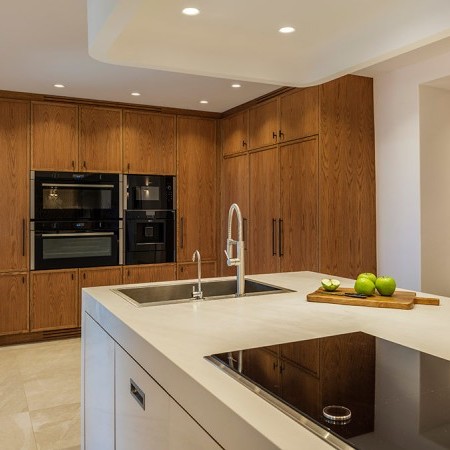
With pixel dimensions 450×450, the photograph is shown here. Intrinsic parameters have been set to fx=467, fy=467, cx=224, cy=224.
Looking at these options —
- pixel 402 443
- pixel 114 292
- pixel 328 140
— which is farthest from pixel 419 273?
pixel 402 443

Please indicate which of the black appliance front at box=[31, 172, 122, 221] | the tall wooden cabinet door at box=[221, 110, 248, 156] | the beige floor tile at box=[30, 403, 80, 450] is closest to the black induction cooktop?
the beige floor tile at box=[30, 403, 80, 450]

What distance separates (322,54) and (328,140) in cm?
146

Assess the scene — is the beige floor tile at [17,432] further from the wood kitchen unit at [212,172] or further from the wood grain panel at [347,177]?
the wood grain panel at [347,177]

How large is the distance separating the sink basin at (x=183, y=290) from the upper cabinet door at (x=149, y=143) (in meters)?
2.74

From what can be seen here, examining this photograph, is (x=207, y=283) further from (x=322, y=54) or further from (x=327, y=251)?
(x=327, y=251)

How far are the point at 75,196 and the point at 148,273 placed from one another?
1111mm

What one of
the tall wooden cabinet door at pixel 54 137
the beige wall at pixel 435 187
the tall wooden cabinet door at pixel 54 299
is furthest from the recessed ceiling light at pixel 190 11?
the tall wooden cabinet door at pixel 54 299

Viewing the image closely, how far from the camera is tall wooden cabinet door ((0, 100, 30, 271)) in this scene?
4.45m

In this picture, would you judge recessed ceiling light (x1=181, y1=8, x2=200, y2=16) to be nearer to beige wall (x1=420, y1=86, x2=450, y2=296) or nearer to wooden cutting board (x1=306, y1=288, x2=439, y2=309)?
wooden cutting board (x1=306, y1=288, x2=439, y2=309)

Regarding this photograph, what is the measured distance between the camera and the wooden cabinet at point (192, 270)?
521cm

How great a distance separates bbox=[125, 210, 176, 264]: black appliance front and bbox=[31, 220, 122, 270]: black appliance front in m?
0.13

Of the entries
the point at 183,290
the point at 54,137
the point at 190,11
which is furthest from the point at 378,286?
the point at 54,137

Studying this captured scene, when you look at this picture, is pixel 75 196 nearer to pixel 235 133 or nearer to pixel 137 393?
pixel 235 133

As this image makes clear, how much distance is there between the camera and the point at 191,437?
1.13 meters
